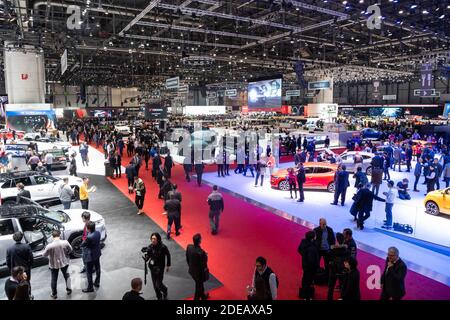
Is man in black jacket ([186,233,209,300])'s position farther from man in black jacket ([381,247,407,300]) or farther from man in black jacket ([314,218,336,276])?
man in black jacket ([381,247,407,300])

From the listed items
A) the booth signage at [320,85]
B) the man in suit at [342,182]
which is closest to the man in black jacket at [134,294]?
the man in suit at [342,182]

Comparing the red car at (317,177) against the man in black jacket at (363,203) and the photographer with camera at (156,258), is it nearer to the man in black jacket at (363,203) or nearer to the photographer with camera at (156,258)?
the man in black jacket at (363,203)

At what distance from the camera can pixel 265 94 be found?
966 inches

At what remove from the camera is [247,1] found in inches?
679

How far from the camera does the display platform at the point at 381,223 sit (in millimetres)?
8219

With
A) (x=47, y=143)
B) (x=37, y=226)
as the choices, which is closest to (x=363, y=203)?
(x=37, y=226)

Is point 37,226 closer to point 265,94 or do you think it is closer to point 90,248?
point 90,248

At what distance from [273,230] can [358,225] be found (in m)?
2.38

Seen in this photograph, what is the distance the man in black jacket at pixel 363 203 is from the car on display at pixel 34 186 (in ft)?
30.5

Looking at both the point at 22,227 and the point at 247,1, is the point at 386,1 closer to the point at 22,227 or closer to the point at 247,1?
the point at 247,1

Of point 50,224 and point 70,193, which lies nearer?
point 50,224

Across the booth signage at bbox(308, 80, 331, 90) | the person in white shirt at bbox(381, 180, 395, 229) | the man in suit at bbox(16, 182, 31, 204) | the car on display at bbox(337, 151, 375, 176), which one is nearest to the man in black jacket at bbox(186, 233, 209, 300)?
the person in white shirt at bbox(381, 180, 395, 229)

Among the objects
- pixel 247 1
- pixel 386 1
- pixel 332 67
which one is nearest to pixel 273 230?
pixel 247 1
